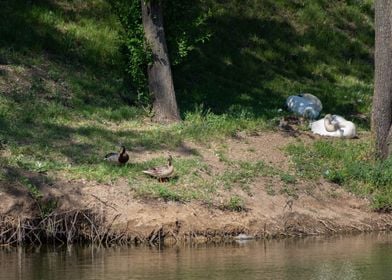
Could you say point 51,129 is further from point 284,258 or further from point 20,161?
point 284,258

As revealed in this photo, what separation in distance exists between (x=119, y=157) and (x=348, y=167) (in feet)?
15.5

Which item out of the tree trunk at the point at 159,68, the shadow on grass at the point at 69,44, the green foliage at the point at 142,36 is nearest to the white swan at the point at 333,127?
the tree trunk at the point at 159,68

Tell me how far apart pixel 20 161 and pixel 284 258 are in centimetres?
531

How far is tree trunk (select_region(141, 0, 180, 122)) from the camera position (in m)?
21.2

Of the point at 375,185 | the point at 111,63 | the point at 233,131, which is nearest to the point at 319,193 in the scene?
the point at 375,185

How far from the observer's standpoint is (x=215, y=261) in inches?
584

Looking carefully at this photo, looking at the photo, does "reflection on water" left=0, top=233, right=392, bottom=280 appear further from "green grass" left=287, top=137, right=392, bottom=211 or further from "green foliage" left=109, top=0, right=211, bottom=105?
"green foliage" left=109, top=0, right=211, bottom=105

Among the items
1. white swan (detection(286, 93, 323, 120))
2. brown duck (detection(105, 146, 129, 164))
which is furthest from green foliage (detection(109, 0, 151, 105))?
brown duck (detection(105, 146, 129, 164))

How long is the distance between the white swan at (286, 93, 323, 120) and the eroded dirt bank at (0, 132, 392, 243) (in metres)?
3.91

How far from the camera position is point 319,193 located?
1867 centimetres

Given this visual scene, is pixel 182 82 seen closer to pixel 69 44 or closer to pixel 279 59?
pixel 69 44

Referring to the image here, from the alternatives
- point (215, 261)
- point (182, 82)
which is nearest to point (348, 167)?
point (215, 261)

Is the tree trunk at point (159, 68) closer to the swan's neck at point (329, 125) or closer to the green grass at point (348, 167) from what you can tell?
the green grass at point (348, 167)

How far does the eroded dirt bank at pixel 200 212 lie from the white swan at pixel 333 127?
242 centimetres
